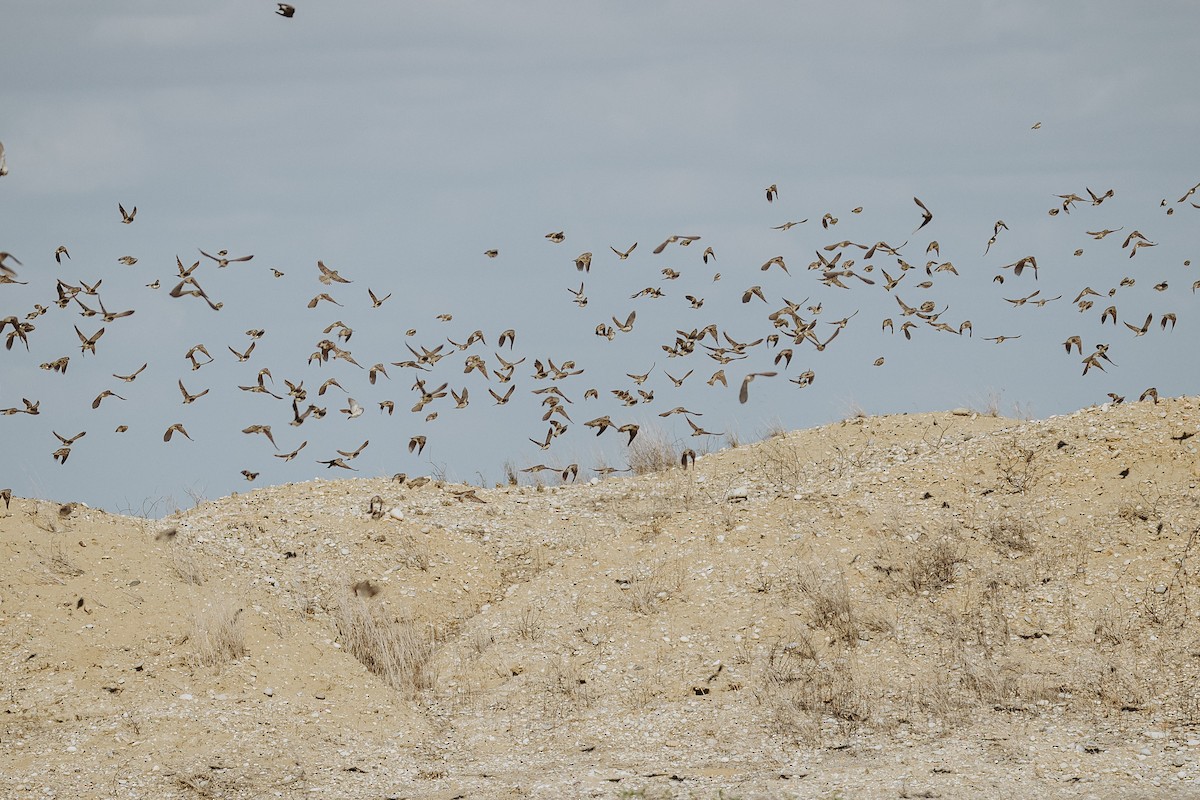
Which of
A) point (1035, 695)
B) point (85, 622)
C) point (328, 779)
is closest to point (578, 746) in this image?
point (328, 779)

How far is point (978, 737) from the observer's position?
1159 centimetres

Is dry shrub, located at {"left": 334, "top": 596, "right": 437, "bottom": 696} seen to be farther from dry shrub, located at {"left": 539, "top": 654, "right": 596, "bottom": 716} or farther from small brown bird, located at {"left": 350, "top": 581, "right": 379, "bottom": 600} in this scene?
dry shrub, located at {"left": 539, "top": 654, "right": 596, "bottom": 716}

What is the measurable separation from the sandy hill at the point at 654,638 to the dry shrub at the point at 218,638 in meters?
0.03

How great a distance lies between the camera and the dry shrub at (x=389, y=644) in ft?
46.6

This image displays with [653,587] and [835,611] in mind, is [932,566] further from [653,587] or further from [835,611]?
[653,587]

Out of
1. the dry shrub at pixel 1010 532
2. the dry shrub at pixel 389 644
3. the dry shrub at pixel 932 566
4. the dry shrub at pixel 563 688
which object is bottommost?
the dry shrub at pixel 563 688

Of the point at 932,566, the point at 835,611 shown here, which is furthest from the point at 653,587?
the point at 932,566

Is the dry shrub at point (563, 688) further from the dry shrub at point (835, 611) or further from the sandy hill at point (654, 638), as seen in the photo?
the dry shrub at point (835, 611)

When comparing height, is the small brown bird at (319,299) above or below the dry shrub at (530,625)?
above

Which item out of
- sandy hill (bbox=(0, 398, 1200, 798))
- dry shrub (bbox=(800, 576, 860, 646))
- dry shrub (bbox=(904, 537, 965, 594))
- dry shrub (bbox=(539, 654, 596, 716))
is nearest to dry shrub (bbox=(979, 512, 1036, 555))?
sandy hill (bbox=(0, 398, 1200, 798))

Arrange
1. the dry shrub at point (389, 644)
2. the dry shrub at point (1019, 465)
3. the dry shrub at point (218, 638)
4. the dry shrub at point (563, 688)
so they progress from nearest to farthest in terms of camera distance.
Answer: the dry shrub at point (563, 688) < the dry shrub at point (218, 638) < the dry shrub at point (389, 644) < the dry shrub at point (1019, 465)

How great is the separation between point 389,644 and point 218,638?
202 centimetres

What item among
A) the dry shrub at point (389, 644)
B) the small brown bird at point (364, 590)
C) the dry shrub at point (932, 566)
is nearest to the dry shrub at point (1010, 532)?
the dry shrub at point (932, 566)

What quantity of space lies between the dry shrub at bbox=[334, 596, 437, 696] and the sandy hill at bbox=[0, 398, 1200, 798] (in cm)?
4
